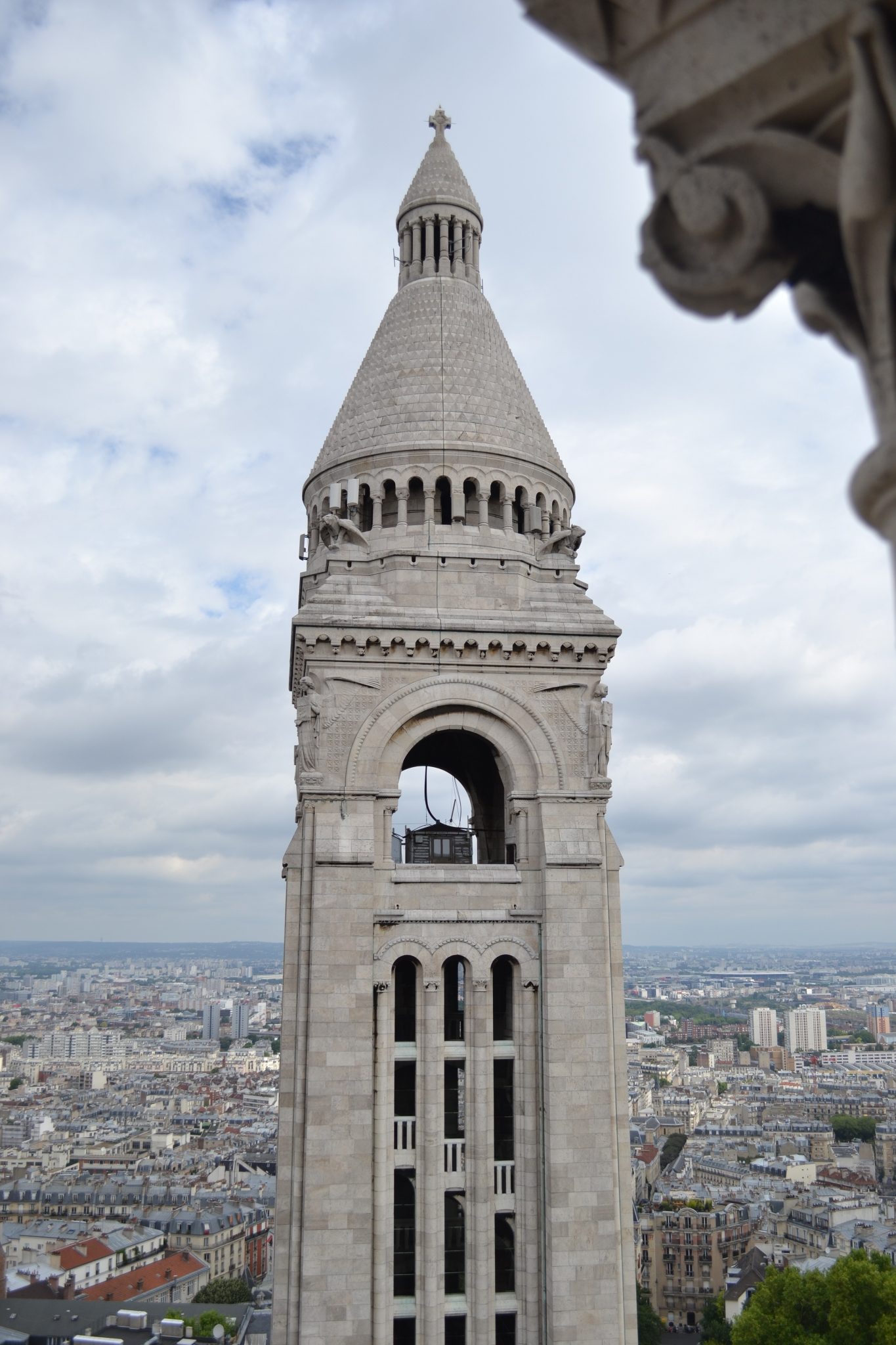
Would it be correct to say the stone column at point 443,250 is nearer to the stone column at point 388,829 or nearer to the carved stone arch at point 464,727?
the carved stone arch at point 464,727

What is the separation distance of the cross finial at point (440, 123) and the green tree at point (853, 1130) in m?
181

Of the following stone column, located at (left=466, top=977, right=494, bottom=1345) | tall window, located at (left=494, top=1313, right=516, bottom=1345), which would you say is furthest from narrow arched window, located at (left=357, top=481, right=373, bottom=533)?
tall window, located at (left=494, top=1313, right=516, bottom=1345)

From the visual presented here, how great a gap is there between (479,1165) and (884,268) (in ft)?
73.8

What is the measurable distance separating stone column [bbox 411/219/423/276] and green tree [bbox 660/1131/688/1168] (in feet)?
519

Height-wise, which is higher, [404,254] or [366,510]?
[404,254]

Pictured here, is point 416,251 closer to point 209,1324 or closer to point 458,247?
point 458,247

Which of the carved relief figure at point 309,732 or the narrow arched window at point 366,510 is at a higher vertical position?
the narrow arched window at point 366,510

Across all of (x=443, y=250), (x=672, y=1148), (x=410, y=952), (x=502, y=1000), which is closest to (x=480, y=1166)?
(x=502, y=1000)

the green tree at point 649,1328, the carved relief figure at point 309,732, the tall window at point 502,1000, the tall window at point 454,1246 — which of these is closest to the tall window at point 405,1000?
the tall window at point 502,1000

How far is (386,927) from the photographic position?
82.6 ft

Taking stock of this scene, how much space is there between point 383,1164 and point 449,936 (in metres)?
4.54

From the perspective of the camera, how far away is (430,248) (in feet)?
106

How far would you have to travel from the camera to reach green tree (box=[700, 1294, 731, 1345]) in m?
85.6

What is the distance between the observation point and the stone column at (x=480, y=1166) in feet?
78.0
